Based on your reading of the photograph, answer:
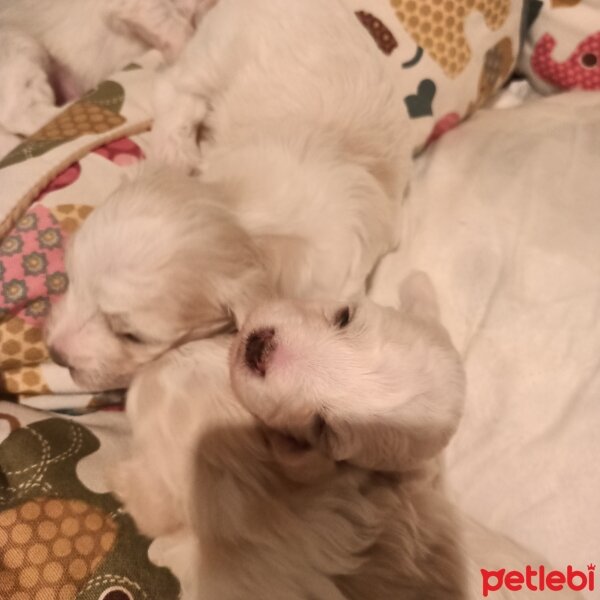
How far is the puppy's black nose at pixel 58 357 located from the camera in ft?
3.89

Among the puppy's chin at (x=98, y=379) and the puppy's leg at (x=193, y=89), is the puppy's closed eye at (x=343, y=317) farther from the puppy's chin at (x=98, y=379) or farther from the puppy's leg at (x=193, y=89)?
the puppy's leg at (x=193, y=89)

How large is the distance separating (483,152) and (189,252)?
74 centimetres

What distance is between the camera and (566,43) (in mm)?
1583

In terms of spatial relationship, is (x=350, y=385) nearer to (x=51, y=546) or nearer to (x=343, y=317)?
(x=343, y=317)

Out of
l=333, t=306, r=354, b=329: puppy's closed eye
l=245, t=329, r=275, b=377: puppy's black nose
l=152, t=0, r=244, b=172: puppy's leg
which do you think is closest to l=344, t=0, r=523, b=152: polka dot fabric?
l=152, t=0, r=244, b=172: puppy's leg

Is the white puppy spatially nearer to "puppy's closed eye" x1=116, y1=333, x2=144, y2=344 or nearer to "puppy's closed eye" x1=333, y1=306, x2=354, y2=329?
"puppy's closed eye" x1=333, y1=306, x2=354, y2=329

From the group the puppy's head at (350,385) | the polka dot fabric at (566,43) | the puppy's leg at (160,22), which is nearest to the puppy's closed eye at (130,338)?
the puppy's head at (350,385)

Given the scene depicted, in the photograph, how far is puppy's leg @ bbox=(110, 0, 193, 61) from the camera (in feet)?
5.42

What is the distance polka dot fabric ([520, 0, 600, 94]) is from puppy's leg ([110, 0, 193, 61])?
857 millimetres

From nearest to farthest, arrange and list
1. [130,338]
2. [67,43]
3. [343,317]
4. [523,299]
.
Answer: [343,317] < [130,338] < [523,299] < [67,43]

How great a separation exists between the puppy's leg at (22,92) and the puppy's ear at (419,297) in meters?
0.94

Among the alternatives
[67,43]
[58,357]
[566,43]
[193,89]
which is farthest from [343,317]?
[67,43]

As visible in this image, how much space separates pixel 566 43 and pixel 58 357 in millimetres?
1342

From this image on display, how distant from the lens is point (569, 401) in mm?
1233
